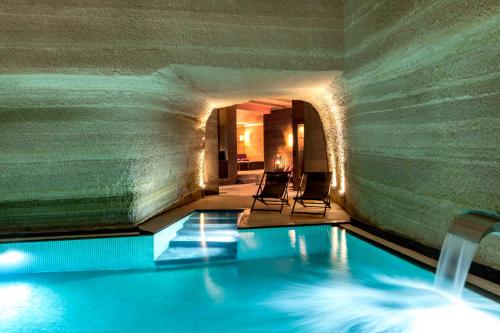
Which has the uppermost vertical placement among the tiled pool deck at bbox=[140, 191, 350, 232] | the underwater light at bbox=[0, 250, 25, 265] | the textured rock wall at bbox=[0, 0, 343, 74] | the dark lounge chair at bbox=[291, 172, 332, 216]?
the textured rock wall at bbox=[0, 0, 343, 74]

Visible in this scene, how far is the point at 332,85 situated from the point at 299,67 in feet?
2.83

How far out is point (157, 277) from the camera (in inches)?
156

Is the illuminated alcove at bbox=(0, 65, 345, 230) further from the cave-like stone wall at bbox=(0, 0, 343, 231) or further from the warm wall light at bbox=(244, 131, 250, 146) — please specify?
the warm wall light at bbox=(244, 131, 250, 146)

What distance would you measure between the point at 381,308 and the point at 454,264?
2.17 ft

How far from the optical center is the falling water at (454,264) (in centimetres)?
270

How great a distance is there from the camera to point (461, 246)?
275 centimetres

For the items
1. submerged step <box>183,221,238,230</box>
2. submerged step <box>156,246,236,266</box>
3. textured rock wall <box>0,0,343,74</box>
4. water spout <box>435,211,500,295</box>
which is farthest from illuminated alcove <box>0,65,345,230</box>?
water spout <box>435,211,500,295</box>

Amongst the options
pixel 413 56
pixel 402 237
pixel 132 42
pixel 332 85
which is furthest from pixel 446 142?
pixel 132 42

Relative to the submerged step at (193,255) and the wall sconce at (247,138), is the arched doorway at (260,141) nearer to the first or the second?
the wall sconce at (247,138)

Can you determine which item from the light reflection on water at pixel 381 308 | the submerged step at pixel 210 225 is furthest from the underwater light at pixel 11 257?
the light reflection on water at pixel 381 308

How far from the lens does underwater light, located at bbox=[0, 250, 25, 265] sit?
13.8 ft

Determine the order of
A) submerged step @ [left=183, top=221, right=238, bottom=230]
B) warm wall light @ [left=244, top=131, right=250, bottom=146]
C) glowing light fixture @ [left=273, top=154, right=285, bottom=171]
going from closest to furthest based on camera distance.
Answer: submerged step @ [left=183, top=221, right=238, bottom=230] < glowing light fixture @ [left=273, top=154, right=285, bottom=171] < warm wall light @ [left=244, top=131, right=250, bottom=146]

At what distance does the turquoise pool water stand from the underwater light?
0.53 ft

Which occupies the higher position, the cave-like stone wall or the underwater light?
the cave-like stone wall
